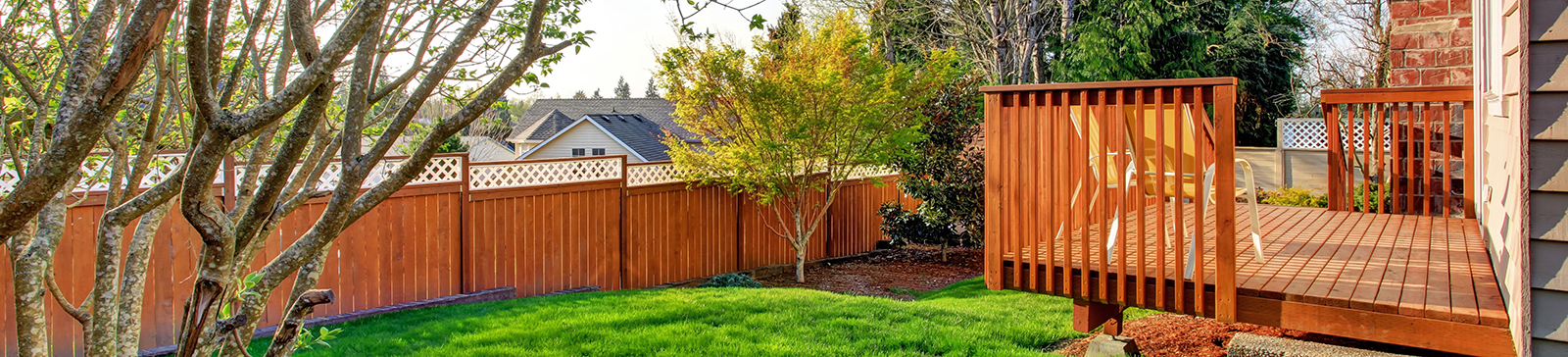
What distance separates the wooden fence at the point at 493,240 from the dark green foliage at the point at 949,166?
5.15 feet

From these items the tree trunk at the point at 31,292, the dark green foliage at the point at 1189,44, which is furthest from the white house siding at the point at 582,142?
the tree trunk at the point at 31,292

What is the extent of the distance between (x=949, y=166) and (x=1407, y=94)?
4118mm

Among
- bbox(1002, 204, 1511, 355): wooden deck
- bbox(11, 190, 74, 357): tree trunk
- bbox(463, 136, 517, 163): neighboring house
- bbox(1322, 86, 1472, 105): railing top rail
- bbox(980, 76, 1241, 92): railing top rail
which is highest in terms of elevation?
bbox(463, 136, 517, 163): neighboring house

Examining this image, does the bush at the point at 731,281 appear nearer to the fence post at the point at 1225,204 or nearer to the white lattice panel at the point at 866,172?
the white lattice panel at the point at 866,172

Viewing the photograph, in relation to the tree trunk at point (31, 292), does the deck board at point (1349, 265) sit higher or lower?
lower

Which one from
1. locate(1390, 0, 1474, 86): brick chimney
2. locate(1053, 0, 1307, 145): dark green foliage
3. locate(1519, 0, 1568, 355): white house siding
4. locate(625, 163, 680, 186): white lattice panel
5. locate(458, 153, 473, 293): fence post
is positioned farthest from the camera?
locate(1053, 0, 1307, 145): dark green foliage

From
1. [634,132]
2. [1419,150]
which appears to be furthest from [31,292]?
[634,132]

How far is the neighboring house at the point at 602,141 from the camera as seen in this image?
2242 cm

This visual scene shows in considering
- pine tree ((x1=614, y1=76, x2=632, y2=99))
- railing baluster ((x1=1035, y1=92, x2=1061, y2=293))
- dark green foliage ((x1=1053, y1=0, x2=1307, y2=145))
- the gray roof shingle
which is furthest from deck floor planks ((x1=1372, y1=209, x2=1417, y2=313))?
pine tree ((x1=614, y1=76, x2=632, y2=99))

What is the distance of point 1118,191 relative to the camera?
3213mm

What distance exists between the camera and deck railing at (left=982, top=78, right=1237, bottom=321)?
2826 millimetres

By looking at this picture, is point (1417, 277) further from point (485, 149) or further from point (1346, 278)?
point (485, 149)

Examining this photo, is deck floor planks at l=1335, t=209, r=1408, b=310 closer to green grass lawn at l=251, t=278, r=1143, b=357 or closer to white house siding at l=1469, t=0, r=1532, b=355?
white house siding at l=1469, t=0, r=1532, b=355

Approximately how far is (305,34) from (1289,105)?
2014 centimetres
